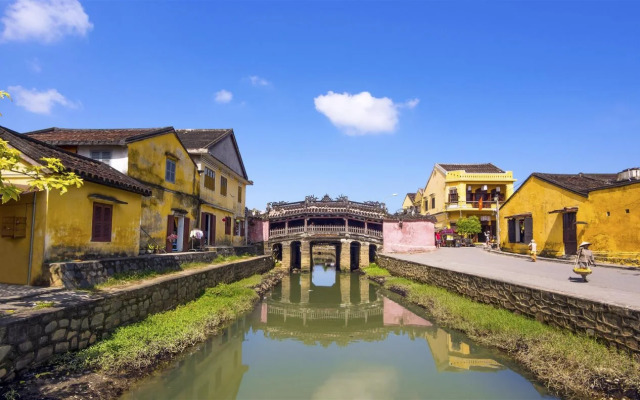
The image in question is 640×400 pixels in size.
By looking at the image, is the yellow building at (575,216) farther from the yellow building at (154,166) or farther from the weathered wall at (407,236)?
the yellow building at (154,166)

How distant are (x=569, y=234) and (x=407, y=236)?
12896 mm

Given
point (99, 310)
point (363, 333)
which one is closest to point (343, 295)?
point (363, 333)

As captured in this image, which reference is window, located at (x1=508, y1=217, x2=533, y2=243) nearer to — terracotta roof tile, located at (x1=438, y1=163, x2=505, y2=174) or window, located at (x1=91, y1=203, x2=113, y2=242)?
terracotta roof tile, located at (x1=438, y1=163, x2=505, y2=174)

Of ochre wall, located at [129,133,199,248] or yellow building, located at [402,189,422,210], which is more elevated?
yellow building, located at [402,189,422,210]

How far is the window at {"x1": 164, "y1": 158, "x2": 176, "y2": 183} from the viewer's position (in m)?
15.5

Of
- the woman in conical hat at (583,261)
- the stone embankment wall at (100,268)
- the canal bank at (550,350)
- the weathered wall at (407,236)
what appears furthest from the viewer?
the weathered wall at (407,236)

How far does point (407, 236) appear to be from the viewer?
3017 cm

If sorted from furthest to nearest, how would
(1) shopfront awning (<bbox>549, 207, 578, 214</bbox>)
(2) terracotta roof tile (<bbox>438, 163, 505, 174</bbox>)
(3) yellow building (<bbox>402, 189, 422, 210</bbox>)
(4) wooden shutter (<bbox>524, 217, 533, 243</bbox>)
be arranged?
1. (3) yellow building (<bbox>402, 189, 422, 210</bbox>)
2. (2) terracotta roof tile (<bbox>438, 163, 505, 174</bbox>)
3. (4) wooden shutter (<bbox>524, 217, 533, 243</bbox>)
4. (1) shopfront awning (<bbox>549, 207, 578, 214</bbox>)

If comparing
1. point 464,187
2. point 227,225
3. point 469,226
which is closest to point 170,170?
point 227,225

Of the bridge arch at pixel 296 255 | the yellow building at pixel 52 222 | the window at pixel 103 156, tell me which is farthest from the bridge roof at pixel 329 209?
the yellow building at pixel 52 222

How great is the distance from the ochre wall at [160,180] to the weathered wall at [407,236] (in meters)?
17.2

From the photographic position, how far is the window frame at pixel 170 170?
15.5 meters

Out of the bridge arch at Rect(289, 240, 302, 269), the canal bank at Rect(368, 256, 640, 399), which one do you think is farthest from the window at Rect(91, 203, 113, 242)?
the bridge arch at Rect(289, 240, 302, 269)

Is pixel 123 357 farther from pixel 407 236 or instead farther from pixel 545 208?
pixel 407 236
